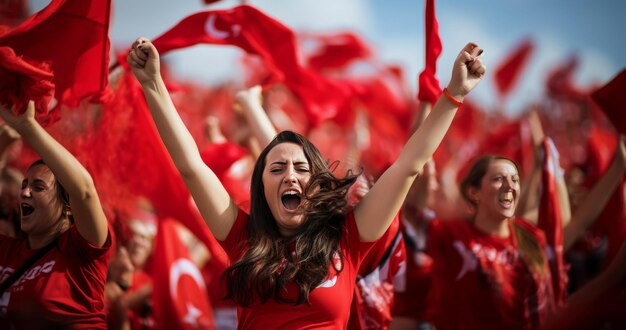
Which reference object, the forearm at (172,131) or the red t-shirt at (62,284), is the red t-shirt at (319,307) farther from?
the red t-shirt at (62,284)

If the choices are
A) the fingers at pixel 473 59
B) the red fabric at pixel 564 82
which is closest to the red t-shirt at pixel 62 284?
the fingers at pixel 473 59

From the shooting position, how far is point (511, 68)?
11.1m

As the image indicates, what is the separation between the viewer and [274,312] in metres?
2.42

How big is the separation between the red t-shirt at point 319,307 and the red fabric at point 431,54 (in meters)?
0.98

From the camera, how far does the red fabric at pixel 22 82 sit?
283 cm

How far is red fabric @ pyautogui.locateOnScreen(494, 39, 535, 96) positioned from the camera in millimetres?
10914

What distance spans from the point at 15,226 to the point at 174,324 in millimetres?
1410

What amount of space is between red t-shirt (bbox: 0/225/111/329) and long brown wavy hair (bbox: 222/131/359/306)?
65 cm

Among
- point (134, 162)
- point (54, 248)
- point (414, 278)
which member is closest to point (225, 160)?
point (134, 162)

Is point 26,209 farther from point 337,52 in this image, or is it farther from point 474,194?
point 337,52

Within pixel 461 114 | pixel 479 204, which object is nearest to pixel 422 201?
pixel 479 204

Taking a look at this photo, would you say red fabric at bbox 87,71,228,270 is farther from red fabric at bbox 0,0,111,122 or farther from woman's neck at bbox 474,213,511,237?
woman's neck at bbox 474,213,511,237

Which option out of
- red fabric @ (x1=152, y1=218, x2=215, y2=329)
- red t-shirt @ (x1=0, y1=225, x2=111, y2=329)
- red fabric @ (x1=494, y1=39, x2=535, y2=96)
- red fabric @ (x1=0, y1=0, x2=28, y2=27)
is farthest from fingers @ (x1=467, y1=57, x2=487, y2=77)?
red fabric @ (x1=494, y1=39, x2=535, y2=96)

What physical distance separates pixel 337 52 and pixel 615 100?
455 centimetres
